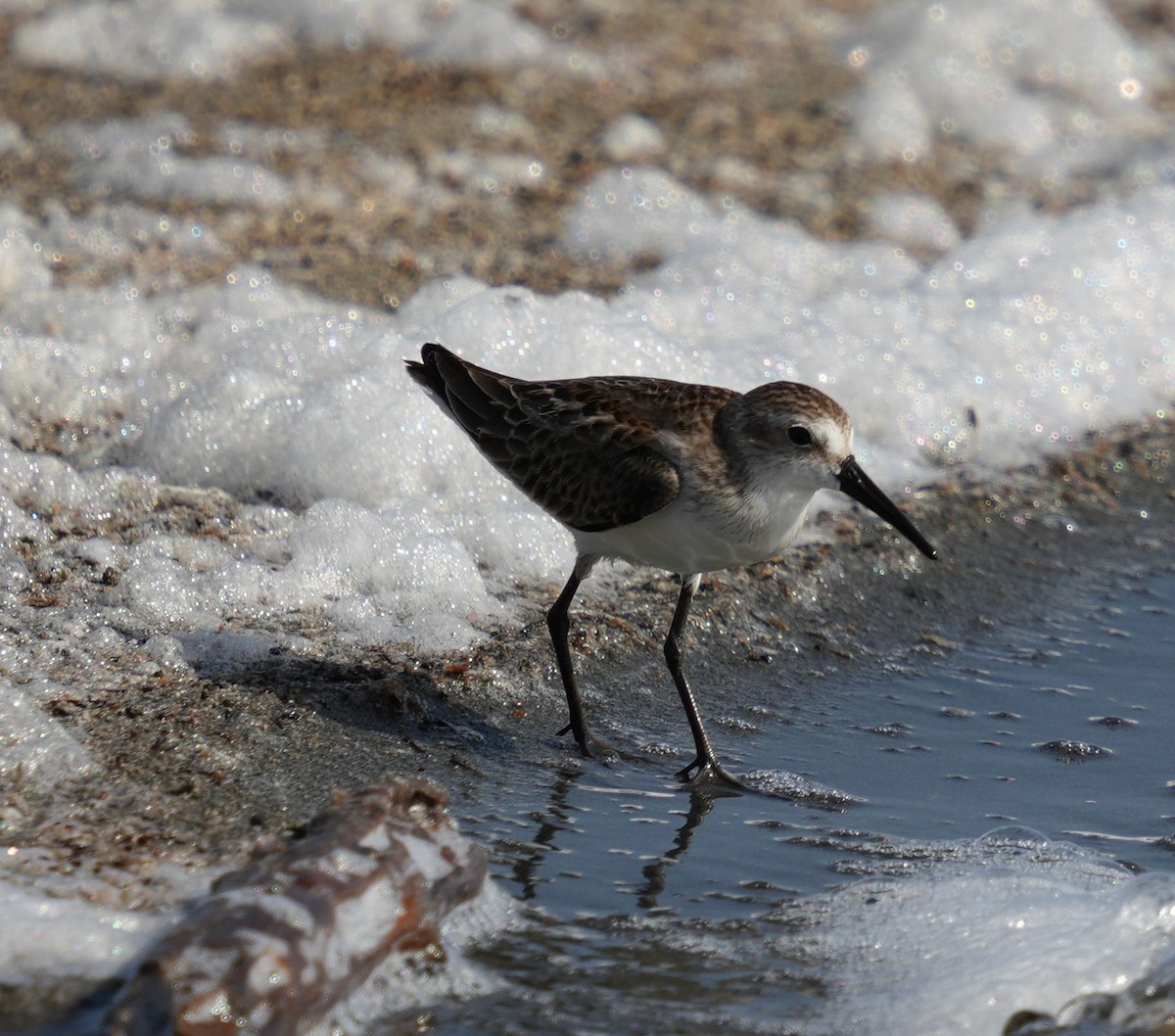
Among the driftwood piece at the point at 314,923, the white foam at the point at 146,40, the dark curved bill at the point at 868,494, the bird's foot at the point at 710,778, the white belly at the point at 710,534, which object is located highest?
the white foam at the point at 146,40

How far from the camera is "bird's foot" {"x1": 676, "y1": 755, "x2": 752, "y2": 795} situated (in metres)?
4.34

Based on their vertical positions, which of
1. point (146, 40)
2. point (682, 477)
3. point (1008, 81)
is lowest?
point (682, 477)

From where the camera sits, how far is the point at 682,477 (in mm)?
4504

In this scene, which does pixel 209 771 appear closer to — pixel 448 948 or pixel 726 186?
pixel 448 948

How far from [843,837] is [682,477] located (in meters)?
1.06

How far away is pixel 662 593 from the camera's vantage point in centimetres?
541

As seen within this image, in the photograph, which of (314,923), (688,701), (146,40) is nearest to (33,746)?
(314,923)

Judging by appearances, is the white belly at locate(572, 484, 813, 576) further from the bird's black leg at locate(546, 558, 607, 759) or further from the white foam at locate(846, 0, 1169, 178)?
the white foam at locate(846, 0, 1169, 178)

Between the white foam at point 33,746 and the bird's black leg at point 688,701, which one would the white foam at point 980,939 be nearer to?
the bird's black leg at point 688,701

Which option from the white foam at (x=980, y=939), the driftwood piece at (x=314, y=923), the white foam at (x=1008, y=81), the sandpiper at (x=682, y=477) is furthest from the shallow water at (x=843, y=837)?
the white foam at (x=1008, y=81)

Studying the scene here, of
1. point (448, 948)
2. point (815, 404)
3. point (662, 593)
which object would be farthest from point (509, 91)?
point (448, 948)

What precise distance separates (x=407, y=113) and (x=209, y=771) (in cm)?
517

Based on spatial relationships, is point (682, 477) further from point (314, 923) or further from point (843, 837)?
point (314, 923)

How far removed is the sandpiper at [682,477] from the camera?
447 centimetres
